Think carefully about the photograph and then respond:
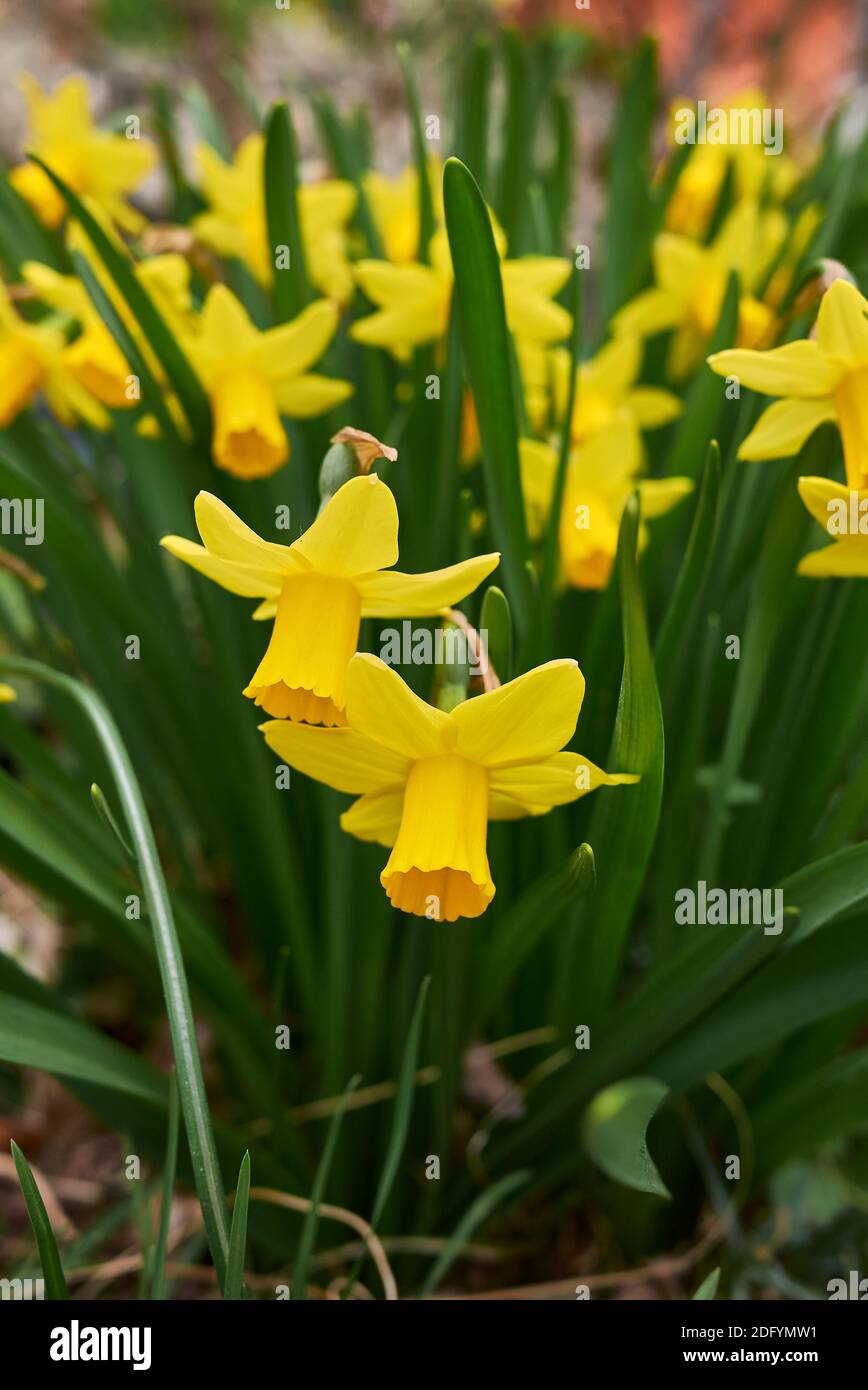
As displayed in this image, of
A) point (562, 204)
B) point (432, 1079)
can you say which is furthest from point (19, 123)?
point (432, 1079)

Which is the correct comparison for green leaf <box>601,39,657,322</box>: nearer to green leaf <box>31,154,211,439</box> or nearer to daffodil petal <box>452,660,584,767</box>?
green leaf <box>31,154,211,439</box>

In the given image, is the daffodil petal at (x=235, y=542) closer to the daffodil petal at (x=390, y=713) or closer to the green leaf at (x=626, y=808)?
the daffodil petal at (x=390, y=713)

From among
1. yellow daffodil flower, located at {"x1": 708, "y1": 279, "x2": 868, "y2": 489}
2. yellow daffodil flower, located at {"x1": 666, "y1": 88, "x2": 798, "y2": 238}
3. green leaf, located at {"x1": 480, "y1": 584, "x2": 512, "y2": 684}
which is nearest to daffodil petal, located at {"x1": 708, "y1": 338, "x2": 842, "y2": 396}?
yellow daffodil flower, located at {"x1": 708, "y1": 279, "x2": 868, "y2": 489}

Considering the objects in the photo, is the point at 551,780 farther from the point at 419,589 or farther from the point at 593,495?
the point at 593,495

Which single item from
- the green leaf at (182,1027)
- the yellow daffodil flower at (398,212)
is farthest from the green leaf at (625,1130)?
the yellow daffodil flower at (398,212)

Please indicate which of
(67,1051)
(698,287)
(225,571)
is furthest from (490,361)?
(67,1051)
